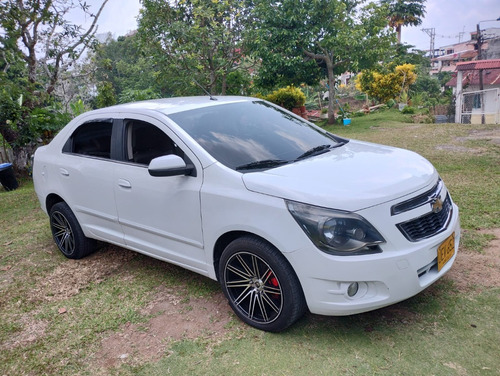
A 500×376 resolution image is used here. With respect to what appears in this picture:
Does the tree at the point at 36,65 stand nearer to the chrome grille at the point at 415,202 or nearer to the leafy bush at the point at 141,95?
the leafy bush at the point at 141,95

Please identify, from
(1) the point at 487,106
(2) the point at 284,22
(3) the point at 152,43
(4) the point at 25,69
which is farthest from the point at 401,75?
(4) the point at 25,69

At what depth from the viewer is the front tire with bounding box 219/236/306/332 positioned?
2.73 meters

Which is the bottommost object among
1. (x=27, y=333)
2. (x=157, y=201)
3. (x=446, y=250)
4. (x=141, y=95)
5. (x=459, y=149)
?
(x=27, y=333)

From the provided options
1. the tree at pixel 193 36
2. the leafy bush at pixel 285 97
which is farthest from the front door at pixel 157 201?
the leafy bush at pixel 285 97

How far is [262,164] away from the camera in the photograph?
3158 mm

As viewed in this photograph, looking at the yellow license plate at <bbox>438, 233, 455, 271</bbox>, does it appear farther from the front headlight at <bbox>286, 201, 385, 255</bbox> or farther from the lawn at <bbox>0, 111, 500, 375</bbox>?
the front headlight at <bbox>286, 201, 385, 255</bbox>

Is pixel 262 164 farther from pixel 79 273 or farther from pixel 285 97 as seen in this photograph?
pixel 285 97

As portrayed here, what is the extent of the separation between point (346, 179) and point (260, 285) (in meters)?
0.92

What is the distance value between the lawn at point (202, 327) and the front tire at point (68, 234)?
115mm

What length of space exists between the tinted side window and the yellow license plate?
206 centimetres

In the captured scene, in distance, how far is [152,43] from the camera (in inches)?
550

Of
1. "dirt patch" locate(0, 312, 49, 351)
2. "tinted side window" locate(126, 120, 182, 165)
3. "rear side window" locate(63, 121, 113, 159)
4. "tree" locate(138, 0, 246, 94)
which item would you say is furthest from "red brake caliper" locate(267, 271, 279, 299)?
"tree" locate(138, 0, 246, 94)

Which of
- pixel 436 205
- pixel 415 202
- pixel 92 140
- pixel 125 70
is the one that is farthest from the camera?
pixel 125 70

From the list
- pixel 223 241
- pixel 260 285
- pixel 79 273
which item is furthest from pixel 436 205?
pixel 79 273
